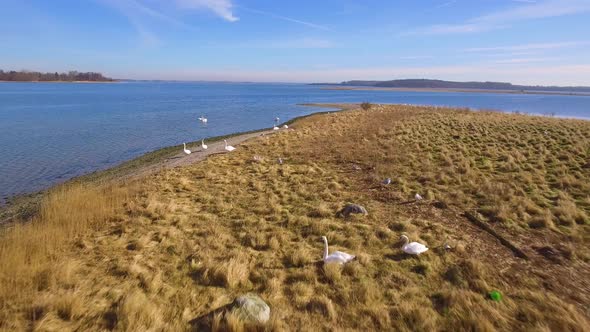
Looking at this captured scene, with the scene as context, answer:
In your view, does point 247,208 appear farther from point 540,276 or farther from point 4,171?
point 4,171

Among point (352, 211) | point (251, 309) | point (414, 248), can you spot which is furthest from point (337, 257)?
point (352, 211)

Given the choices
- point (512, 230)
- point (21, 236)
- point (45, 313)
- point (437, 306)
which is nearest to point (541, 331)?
point (437, 306)

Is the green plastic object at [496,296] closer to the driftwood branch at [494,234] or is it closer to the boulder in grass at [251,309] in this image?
the driftwood branch at [494,234]

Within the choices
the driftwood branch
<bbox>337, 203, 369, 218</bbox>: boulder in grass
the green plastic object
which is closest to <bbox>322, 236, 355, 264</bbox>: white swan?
the green plastic object

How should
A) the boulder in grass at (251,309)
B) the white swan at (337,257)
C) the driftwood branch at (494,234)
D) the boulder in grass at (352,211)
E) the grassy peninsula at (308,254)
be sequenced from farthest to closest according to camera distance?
1. the boulder in grass at (352,211)
2. the driftwood branch at (494,234)
3. the white swan at (337,257)
4. the grassy peninsula at (308,254)
5. the boulder in grass at (251,309)

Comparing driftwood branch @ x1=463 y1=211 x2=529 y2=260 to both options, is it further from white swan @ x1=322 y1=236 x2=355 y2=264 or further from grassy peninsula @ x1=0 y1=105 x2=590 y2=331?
white swan @ x1=322 y1=236 x2=355 y2=264

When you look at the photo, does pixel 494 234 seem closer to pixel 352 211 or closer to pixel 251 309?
pixel 352 211

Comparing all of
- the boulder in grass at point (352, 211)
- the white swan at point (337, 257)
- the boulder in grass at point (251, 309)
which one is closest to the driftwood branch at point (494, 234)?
the boulder in grass at point (352, 211)
